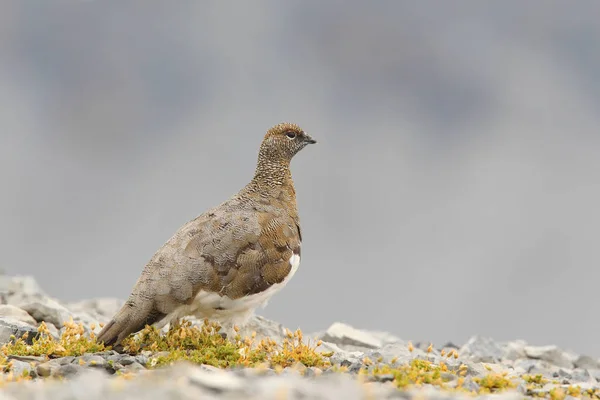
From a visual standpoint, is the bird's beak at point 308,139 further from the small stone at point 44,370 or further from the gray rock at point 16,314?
the small stone at point 44,370

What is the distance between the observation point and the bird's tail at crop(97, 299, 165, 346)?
32.7ft

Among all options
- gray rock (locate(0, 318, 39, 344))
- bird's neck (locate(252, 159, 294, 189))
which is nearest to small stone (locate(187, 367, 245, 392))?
gray rock (locate(0, 318, 39, 344))

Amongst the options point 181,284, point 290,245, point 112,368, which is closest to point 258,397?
point 112,368

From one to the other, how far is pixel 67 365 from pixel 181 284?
1.75 meters

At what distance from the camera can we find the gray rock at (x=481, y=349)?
1575cm

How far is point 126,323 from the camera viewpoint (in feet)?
32.7

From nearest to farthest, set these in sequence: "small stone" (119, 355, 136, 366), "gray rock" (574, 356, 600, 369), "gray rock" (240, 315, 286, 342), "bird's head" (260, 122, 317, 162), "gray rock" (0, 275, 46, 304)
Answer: "small stone" (119, 355, 136, 366) < "bird's head" (260, 122, 317, 162) < "gray rock" (240, 315, 286, 342) < "gray rock" (574, 356, 600, 369) < "gray rock" (0, 275, 46, 304)

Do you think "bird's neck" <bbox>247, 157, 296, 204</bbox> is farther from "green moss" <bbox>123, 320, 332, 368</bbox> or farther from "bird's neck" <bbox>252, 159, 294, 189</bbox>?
"green moss" <bbox>123, 320, 332, 368</bbox>

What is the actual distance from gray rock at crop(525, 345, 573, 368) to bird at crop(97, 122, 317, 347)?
6965 mm

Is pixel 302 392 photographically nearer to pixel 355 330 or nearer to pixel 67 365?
pixel 67 365

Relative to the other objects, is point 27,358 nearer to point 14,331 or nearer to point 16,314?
point 14,331

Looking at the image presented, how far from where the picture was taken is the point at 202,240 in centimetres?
1060

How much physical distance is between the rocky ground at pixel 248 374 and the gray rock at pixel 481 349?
1240 millimetres

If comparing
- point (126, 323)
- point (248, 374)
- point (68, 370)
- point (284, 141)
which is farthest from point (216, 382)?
point (284, 141)
